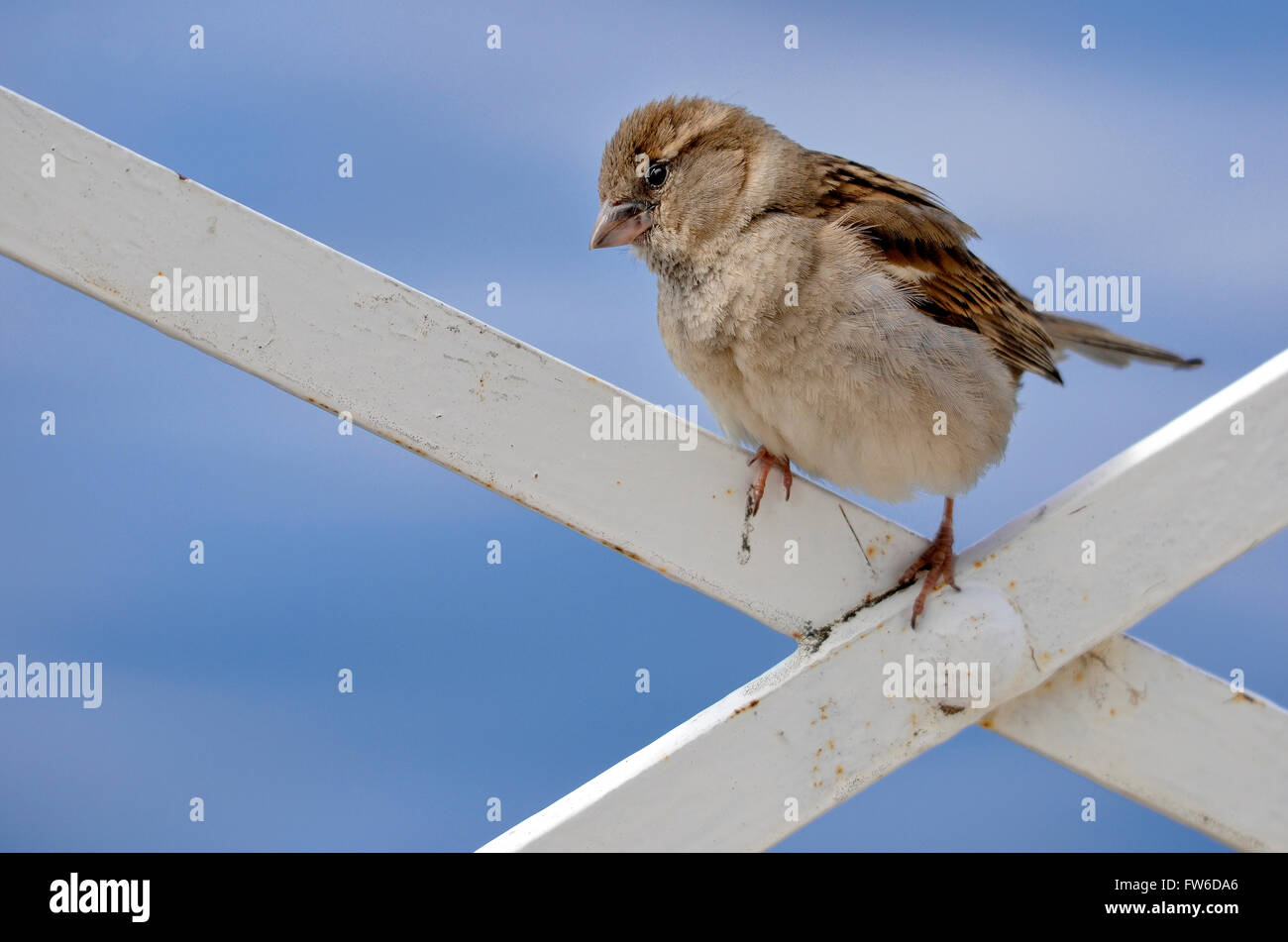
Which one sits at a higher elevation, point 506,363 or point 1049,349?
point 1049,349

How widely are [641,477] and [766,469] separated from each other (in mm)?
267

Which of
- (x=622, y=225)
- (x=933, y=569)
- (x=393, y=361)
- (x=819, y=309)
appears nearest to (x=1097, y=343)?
(x=819, y=309)

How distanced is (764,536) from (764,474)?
115 mm

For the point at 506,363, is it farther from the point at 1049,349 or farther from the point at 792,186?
the point at 1049,349

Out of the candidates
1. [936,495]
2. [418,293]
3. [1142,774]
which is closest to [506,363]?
[418,293]

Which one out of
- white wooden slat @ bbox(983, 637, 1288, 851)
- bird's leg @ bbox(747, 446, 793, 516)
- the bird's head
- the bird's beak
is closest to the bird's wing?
the bird's head

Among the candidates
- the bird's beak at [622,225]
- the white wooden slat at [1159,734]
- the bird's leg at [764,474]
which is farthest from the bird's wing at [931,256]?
the white wooden slat at [1159,734]

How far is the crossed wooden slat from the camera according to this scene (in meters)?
1.92

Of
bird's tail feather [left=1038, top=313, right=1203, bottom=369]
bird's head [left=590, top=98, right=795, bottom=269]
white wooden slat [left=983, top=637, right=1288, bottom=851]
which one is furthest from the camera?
bird's tail feather [left=1038, top=313, right=1203, bottom=369]

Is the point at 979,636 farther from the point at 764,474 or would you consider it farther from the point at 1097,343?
the point at 1097,343

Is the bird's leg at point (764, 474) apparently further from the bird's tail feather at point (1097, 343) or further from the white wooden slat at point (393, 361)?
the bird's tail feather at point (1097, 343)

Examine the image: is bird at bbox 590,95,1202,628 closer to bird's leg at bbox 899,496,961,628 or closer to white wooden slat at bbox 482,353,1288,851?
bird's leg at bbox 899,496,961,628

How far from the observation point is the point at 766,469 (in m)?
2.17

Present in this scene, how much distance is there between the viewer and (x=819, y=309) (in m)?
2.34
